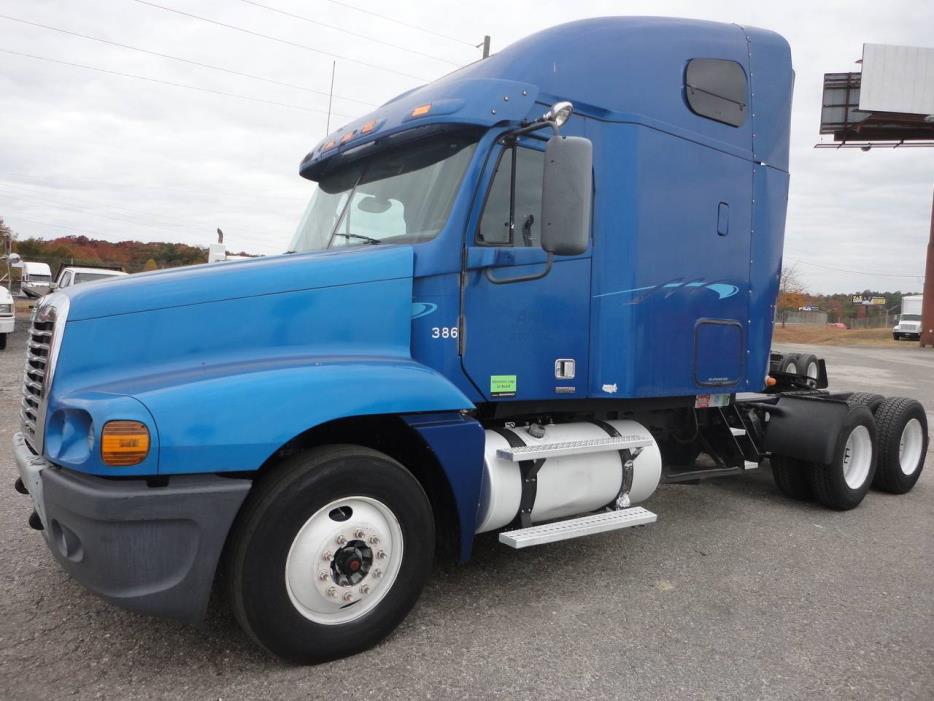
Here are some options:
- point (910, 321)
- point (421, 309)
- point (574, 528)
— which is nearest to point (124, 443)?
point (421, 309)

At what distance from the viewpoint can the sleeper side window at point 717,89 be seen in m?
4.52

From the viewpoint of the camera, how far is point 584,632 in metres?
3.42

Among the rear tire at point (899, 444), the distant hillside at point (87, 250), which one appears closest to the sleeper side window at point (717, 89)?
the rear tire at point (899, 444)

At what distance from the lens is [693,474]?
17.1 ft

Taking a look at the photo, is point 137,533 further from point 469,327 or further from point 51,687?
point 469,327

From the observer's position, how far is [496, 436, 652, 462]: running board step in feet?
12.1

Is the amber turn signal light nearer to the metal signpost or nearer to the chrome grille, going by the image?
the chrome grille

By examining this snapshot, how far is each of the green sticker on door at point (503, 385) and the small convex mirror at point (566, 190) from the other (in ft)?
2.81

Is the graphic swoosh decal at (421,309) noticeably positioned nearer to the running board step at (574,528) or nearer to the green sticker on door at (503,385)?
the green sticker on door at (503,385)

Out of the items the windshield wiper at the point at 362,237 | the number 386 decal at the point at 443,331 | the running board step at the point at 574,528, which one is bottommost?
the running board step at the point at 574,528

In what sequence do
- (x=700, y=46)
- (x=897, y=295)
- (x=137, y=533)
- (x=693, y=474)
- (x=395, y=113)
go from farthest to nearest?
(x=897, y=295) < (x=693, y=474) < (x=700, y=46) < (x=395, y=113) < (x=137, y=533)

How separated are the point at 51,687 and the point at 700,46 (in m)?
5.00

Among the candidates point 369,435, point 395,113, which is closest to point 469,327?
point 369,435

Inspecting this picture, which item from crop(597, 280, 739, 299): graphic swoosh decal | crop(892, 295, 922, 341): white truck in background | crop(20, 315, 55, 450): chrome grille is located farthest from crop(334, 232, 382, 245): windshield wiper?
crop(892, 295, 922, 341): white truck in background
